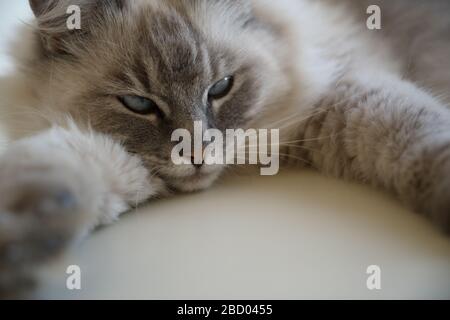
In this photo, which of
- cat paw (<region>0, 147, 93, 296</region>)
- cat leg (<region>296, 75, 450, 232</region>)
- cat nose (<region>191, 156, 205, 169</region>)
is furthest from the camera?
cat nose (<region>191, 156, 205, 169</region>)

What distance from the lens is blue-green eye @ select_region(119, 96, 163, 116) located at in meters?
1.23

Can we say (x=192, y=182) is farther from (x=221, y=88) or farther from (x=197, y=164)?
(x=221, y=88)

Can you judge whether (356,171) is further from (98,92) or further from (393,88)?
(98,92)

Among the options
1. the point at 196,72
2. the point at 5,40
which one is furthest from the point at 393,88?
the point at 5,40

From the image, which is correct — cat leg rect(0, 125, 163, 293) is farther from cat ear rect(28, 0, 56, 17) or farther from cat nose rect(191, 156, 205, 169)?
cat ear rect(28, 0, 56, 17)

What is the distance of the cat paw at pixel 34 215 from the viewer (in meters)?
0.79

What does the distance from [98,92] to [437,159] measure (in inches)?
32.3

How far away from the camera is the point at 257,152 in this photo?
4.45 feet

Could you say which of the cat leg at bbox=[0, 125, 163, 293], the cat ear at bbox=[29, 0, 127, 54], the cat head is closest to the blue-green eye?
the cat head

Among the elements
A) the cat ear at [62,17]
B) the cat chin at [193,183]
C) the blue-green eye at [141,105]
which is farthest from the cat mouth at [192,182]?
the cat ear at [62,17]

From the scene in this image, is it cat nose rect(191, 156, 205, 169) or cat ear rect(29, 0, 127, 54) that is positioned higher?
cat ear rect(29, 0, 127, 54)

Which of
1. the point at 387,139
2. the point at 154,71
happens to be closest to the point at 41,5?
the point at 154,71

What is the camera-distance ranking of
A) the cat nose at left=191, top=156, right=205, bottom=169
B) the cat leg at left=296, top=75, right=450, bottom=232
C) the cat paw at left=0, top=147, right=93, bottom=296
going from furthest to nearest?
the cat nose at left=191, top=156, right=205, bottom=169, the cat leg at left=296, top=75, right=450, bottom=232, the cat paw at left=0, top=147, right=93, bottom=296

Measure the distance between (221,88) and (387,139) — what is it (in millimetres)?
441
